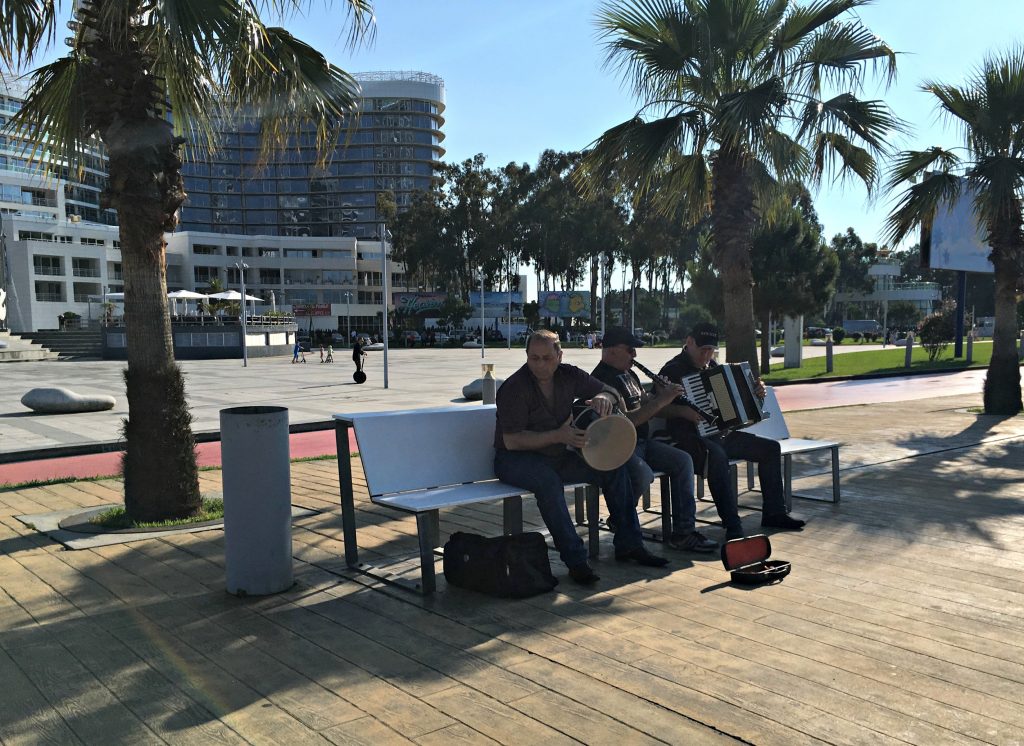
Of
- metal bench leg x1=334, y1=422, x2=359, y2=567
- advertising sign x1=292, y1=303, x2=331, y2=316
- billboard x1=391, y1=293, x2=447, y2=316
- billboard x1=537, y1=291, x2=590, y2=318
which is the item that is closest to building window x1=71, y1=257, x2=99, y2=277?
advertising sign x1=292, y1=303, x2=331, y2=316

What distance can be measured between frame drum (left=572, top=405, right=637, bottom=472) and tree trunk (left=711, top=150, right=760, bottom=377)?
7304mm

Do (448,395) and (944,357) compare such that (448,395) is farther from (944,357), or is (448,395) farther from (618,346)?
(944,357)

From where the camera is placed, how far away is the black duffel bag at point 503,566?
14.9 ft

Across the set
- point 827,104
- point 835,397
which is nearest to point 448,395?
point 835,397

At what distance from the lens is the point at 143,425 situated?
243 inches

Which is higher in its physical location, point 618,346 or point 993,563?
point 618,346

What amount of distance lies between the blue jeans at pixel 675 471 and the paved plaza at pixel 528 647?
0.84ft

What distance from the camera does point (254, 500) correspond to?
4.56 m

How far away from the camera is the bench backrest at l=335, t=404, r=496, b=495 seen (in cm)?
495

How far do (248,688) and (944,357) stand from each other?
37943mm

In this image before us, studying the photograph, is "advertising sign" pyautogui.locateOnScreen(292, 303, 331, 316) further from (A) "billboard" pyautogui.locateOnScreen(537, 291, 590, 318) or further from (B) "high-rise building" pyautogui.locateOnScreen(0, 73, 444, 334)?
(A) "billboard" pyautogui.locateOnScreen(537, 291, 590, 318)

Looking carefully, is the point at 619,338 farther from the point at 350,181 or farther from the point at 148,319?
the point at 350,181

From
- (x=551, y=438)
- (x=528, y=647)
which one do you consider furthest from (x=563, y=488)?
(x=528, y=647)

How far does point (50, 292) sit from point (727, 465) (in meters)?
82.9
